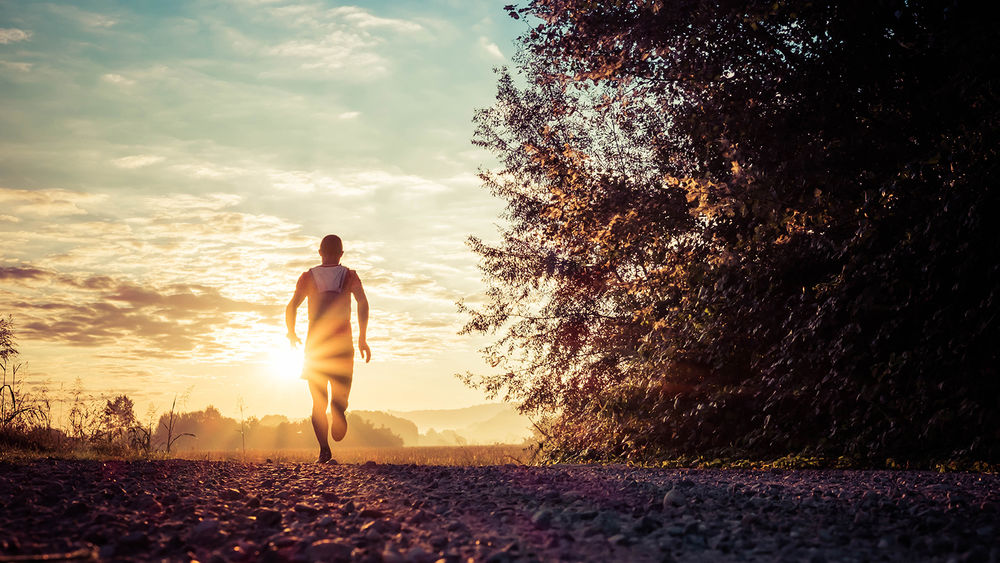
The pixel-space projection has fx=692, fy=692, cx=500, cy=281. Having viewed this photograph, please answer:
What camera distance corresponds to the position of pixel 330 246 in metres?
9.07

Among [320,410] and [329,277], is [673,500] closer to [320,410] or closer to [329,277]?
[320,410]

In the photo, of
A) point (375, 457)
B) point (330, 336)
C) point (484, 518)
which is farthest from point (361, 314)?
point (375, 457)

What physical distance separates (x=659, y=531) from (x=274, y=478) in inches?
149

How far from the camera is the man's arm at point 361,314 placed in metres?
8.95

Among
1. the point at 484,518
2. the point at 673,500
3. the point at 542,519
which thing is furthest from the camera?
the point at 673,500

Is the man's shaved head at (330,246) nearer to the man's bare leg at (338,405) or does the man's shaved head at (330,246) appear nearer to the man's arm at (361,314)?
the man's arm at (361,314)

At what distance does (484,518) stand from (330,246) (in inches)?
225

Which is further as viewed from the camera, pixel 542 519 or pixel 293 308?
pixel 293 308

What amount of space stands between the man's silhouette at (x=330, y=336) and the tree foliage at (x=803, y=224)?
17.0ft

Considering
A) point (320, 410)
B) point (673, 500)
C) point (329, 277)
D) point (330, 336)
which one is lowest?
point (673, 500)

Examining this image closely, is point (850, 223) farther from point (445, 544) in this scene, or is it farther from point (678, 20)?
point (445, 544)

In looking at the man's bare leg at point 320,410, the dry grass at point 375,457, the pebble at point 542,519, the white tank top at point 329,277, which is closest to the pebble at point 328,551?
the pebble at point 542,519

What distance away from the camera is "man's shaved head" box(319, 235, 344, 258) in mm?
9062

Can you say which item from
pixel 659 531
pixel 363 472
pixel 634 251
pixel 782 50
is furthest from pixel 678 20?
pixel 659 531
